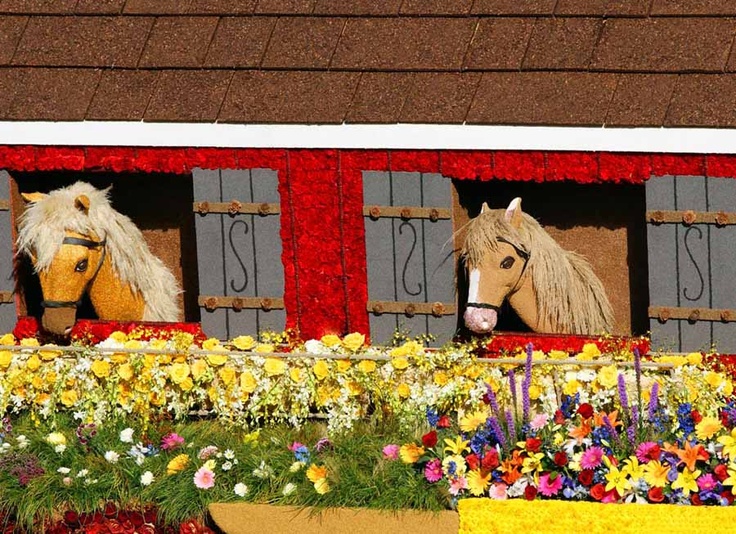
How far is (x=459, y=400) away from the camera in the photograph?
1049 centimetres

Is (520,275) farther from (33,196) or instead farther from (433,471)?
(33,196)

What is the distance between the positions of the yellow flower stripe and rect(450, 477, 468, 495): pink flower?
69 millimetres

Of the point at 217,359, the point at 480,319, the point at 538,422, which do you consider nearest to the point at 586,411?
the point at 538,422

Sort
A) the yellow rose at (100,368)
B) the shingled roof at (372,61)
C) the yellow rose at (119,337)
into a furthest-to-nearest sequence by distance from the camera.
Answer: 1. the yellow rose at (119,337)
2. the yellow rose at (100,368)
3. the shingled roof at (372,61)

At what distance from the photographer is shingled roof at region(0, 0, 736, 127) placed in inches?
415

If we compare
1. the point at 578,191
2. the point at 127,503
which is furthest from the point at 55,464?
the point at 578,191

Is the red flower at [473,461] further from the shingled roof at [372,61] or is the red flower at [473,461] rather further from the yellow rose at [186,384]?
the shingled roof at [372,61]

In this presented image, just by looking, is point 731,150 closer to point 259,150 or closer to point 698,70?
point 698,70

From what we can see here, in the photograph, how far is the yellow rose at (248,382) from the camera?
1070 centimetres

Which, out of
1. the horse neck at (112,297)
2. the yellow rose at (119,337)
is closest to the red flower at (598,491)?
the yellow rose at (119,337)

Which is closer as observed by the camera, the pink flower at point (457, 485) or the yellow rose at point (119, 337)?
the pink flower at point (457, 485)

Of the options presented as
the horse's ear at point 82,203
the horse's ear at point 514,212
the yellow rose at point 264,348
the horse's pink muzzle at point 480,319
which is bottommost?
the yellow rose at point 264,348

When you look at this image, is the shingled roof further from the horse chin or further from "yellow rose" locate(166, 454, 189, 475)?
"yellow rose" locate(166, 454, 189, 475)

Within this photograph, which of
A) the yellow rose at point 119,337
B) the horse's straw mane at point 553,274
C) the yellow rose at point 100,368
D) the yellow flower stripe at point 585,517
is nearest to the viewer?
the yellow flower stripe at point 585,517
